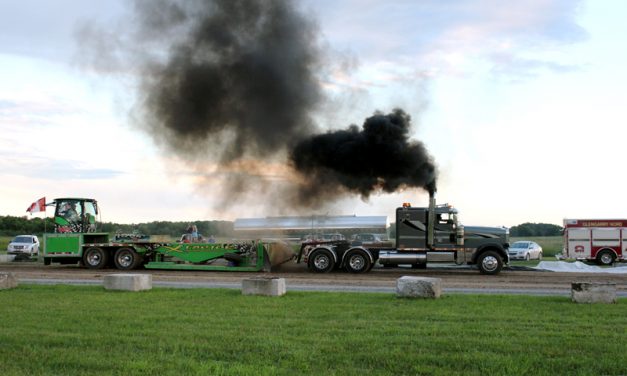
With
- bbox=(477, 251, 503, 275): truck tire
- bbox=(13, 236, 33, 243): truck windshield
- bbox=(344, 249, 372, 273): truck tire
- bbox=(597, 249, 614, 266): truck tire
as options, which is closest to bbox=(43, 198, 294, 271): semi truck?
bbox=(344, 249, 372, 273): truck tire

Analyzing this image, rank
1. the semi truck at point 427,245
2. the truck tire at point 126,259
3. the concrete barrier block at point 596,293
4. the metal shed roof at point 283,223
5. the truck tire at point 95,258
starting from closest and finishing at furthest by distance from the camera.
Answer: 1. the concrete barrier block at point 596,293
2. the semi truck at point 427,245
3. the truck tire at point 126,259
4. the truck tire at point 95,258
5. the metal shed roof at point 283,223

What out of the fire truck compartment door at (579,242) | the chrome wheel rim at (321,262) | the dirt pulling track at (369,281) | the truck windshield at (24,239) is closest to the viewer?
the dirt pulling track at (369,281)

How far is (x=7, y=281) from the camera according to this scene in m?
18.0

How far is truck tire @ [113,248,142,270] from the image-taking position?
93.9 feet

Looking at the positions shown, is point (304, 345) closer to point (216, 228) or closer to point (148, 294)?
point (148, 294)

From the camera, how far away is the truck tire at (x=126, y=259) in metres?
28.6

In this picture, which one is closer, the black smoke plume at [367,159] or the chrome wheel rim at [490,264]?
the chrome wheel rim at [490,264]

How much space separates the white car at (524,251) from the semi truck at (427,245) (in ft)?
60.8

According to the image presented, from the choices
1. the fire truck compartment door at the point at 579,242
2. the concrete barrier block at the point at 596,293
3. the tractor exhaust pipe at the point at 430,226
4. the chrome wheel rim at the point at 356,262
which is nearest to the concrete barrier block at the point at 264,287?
the concrete barrier block at the point at 596,293

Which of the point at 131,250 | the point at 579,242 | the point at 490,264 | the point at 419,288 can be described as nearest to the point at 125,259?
the point at 131,250

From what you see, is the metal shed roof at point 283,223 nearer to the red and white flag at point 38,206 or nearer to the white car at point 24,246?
the red and white flag at point 38,206

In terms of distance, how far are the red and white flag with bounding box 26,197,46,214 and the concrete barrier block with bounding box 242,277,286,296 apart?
1712 centimetres

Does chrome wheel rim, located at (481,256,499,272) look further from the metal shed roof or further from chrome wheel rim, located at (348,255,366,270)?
the metal shed roof

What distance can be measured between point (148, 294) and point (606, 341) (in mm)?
10714
